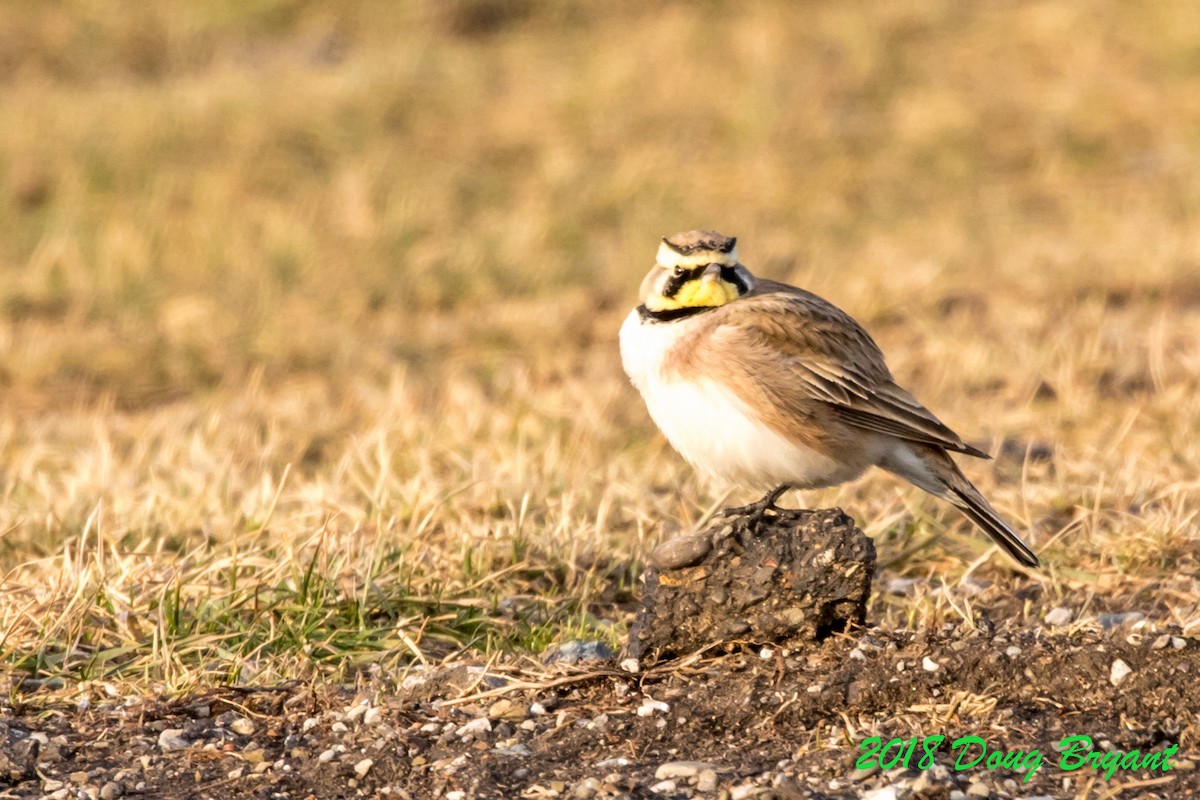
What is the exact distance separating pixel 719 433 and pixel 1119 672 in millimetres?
1257

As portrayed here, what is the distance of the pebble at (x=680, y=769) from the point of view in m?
3.79

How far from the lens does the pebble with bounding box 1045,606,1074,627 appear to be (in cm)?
489

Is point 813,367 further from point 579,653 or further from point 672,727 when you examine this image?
point 672,727

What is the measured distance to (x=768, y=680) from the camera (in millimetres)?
4168

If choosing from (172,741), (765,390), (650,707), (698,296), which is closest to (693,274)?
(698,296)

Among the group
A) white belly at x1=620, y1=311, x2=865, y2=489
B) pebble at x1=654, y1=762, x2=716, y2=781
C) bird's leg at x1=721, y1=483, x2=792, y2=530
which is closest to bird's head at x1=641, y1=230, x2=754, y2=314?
white belly at x1=620, y1=311, x2=865, y2=489

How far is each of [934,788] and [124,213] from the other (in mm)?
8968

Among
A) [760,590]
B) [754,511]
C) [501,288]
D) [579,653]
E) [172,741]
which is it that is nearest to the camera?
[172,741]

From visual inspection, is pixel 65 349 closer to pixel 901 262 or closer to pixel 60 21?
pixel 901 262

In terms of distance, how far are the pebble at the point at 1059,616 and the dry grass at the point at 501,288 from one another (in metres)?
0.09

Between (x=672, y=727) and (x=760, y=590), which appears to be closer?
(x=672, y=727)

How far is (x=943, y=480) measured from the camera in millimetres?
5121

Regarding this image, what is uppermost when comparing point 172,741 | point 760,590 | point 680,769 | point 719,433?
point 719,433

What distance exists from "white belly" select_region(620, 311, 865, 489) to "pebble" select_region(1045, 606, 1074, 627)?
776 mm
